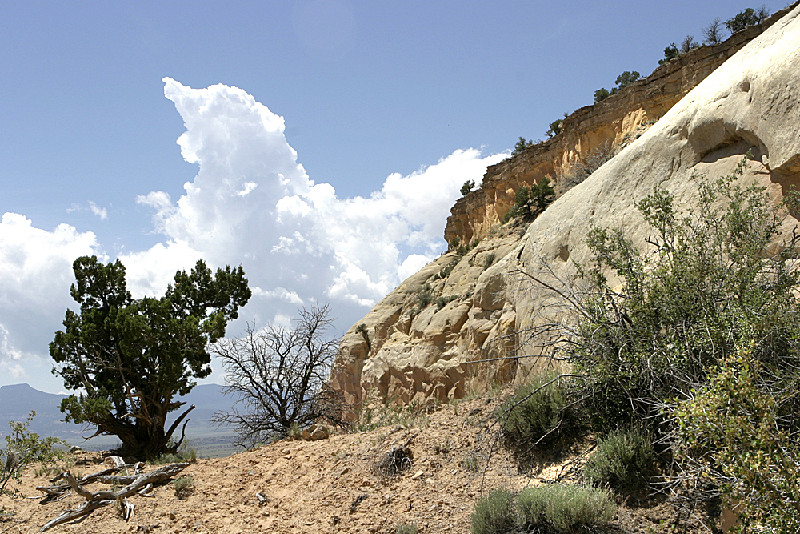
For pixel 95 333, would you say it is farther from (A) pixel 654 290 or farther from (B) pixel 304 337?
(A) pixel 654 290

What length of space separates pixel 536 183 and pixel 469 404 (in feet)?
68.1

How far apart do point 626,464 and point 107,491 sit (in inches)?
316

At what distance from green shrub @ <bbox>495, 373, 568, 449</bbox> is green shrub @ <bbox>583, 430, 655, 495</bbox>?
3.53 ft

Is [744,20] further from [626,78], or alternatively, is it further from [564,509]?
[564,509]

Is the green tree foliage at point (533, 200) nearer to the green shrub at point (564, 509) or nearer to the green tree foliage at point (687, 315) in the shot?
the green tree foliage at point (687, 315)

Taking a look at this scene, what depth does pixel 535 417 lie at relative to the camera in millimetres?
7391

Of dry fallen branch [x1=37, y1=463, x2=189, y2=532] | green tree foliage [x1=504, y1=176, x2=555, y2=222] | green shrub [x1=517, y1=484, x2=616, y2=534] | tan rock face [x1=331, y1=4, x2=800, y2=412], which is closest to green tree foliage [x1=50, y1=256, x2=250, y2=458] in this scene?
dry fallen branch [x1=37, y1=463, x2=189, y2=532]

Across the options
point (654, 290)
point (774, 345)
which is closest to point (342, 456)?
point (654, 290)

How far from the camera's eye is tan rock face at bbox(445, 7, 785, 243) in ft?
69.1

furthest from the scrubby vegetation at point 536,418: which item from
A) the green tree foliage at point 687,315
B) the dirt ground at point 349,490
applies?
the green tree foliage at point 687,315

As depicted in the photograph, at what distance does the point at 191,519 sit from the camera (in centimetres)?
761

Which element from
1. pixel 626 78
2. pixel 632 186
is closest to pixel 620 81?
pixel 626 78

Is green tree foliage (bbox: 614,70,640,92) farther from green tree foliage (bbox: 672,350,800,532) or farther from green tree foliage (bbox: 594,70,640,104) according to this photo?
green tree foliage (bbox: 672,350,800,532)

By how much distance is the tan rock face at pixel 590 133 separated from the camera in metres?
21.0
